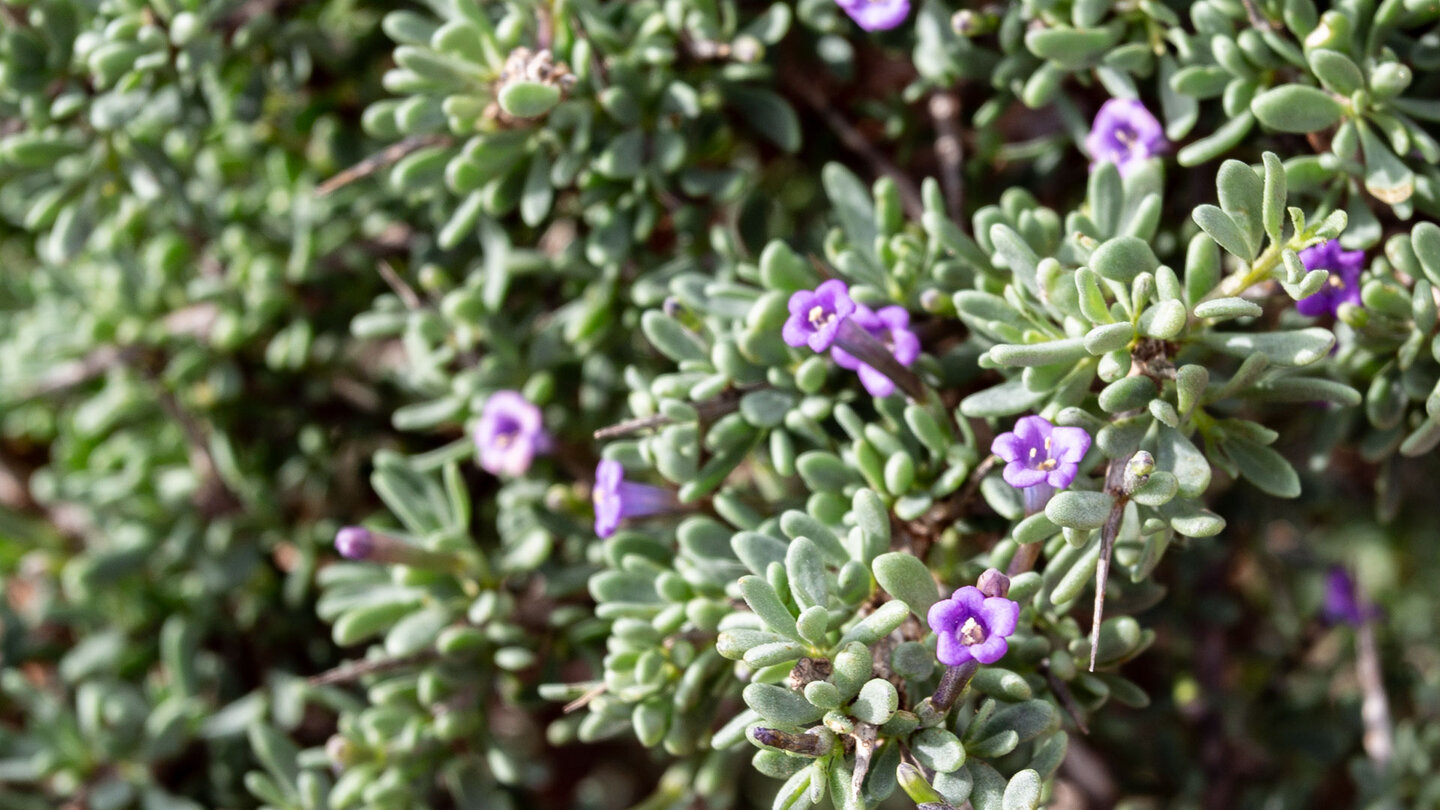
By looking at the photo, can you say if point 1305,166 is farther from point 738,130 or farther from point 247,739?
point 247,739

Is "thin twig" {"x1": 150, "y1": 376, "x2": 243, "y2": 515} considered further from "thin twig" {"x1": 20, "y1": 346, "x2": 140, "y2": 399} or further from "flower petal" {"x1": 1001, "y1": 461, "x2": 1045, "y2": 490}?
"flower petal" {"x1": 1001, "y1": 461, "x2": 1045, "y2": 490}

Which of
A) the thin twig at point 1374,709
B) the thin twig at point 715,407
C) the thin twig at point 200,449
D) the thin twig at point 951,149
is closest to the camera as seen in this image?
the thin twig at point 715,407

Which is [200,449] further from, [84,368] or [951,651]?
[951,651]

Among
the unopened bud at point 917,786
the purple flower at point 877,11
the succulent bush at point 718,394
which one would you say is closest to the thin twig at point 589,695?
the succulent bush at point 718,394

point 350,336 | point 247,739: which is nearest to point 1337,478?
point 350,336

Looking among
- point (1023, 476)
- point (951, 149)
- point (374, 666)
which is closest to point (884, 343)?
point (1023, 476)

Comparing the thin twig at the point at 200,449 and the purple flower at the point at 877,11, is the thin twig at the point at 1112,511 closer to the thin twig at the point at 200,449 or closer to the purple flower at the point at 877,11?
the purple flower at the point at 877,11

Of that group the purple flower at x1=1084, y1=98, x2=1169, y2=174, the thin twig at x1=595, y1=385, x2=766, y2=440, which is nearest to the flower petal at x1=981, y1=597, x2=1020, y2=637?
the thin twig at x1=595, y1=385, x2=766, y2=440
